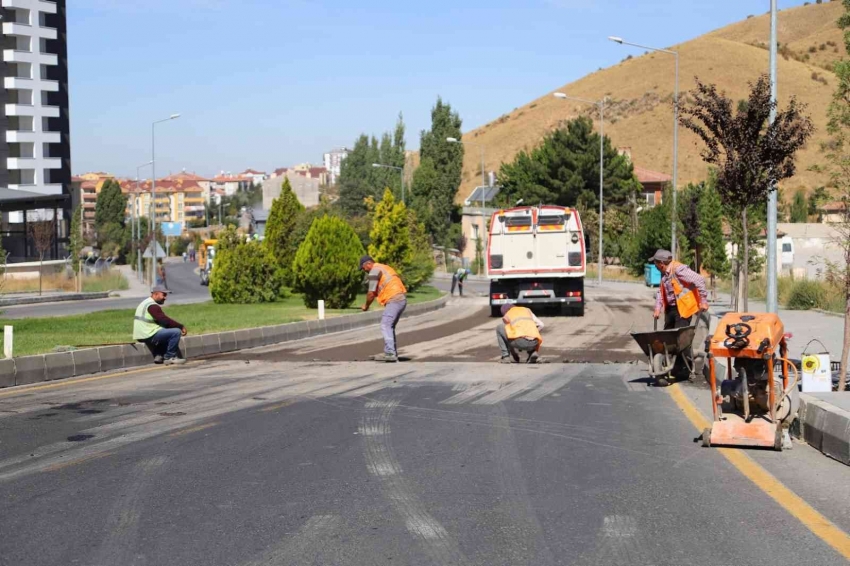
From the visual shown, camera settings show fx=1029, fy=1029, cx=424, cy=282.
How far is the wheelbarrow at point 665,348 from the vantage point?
12.5 meters

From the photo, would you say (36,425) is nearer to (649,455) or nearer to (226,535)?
(226,535)

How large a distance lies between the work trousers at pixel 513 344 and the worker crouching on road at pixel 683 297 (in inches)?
125

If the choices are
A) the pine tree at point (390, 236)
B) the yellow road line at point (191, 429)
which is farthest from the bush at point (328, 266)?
the yellow road line at point (191, 429)

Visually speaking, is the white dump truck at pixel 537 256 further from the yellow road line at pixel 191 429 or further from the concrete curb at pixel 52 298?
the yellow road line at pixel 191 429

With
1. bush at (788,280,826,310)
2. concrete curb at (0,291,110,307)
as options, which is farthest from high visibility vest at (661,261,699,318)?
concrete curb at (0,291,110,307)

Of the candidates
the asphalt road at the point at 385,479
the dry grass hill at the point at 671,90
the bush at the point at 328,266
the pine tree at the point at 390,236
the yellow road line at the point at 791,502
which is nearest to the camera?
the asphalt road at the point at 385,479

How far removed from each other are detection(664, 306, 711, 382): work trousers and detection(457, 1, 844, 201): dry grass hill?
9304 cm

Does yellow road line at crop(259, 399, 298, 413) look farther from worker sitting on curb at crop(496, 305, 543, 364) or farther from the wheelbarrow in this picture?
worker sitting on curb at crop(496, 305, 543, 364)

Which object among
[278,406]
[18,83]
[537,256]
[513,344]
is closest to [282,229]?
[537,256]

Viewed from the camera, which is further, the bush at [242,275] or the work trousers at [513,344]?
the bush at [242,275]

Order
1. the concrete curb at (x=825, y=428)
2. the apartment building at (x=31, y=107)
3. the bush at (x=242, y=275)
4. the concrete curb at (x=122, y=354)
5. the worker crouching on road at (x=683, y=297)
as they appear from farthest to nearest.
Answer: the apartment building at (x=31, y=107) < the bush at (x=242, y=275) < the concrete curb at (x=122, y=354) < the worker crouching on road at (x=683, y=297) < the concrete curb at (x=825, y=428)

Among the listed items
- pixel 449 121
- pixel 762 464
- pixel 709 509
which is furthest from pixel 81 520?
pixel 449 121

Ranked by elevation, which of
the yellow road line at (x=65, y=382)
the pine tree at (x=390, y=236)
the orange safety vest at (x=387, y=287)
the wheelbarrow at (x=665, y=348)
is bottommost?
the yellow road line at (x=65, y=382)

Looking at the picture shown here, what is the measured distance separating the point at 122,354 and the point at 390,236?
2534cm
